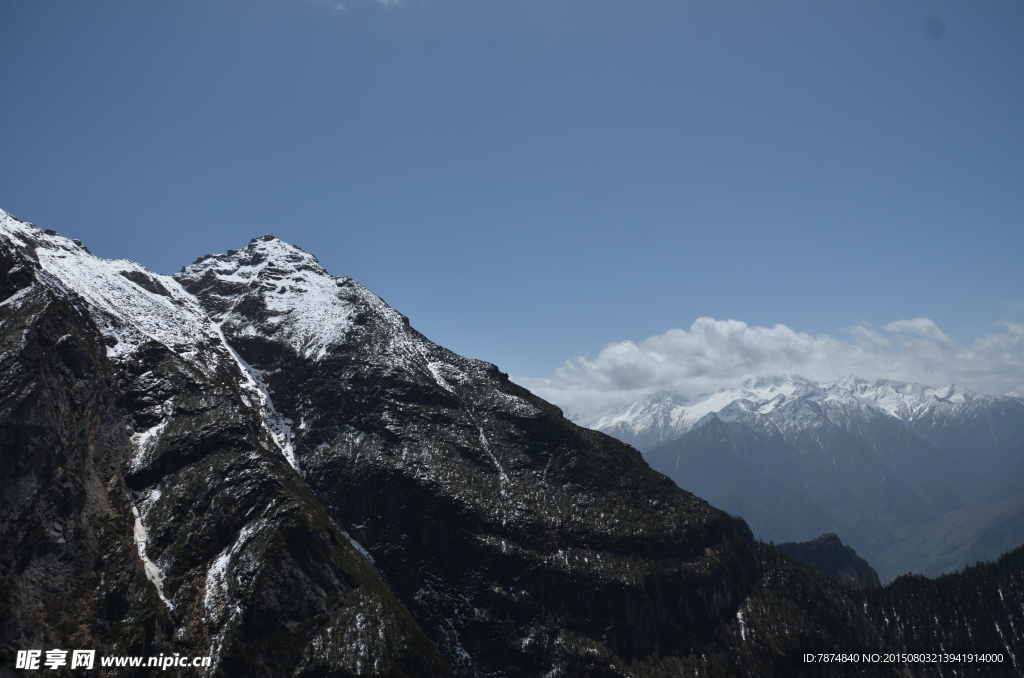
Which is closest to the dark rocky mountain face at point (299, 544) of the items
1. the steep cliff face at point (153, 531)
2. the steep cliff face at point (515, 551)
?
the steep cliff face at point (153, 531)

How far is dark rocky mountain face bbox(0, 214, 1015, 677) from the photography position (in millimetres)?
110688

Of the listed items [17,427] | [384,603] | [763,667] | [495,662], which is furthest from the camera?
[763,667]

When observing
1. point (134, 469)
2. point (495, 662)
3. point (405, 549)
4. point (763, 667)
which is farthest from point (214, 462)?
point (763, 667)

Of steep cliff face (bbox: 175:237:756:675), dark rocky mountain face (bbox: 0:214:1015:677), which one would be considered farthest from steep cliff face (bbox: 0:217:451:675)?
steep cliff face (bbox: 175:237:756:675)

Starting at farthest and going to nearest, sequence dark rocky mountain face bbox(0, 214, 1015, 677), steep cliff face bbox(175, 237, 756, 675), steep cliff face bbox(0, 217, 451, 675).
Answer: steep cliff face bbox(175, 237, 756, 675)
dark rocky mountain face bbox(0, 214, 1015, 677)
steep cliff face bbox(0, 217, 451, 675)

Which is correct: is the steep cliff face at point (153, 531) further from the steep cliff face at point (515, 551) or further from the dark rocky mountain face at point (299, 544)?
the steep cliff face at point (515, 551)

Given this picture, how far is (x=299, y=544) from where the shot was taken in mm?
134125

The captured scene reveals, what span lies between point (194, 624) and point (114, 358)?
9584 centimetres

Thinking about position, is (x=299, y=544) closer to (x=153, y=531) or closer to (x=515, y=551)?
(x=153, y=531)

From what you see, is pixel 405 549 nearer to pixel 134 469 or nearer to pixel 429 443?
pixel 429 443

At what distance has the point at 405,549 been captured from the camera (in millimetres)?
167875

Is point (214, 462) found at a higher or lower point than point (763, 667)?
higher

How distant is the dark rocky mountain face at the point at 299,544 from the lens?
111 m

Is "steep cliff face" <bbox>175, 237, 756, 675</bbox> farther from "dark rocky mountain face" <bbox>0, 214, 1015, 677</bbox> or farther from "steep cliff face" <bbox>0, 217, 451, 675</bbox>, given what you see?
"steep cliff face" <bbox>0, 217, 451, 675</bbox>
